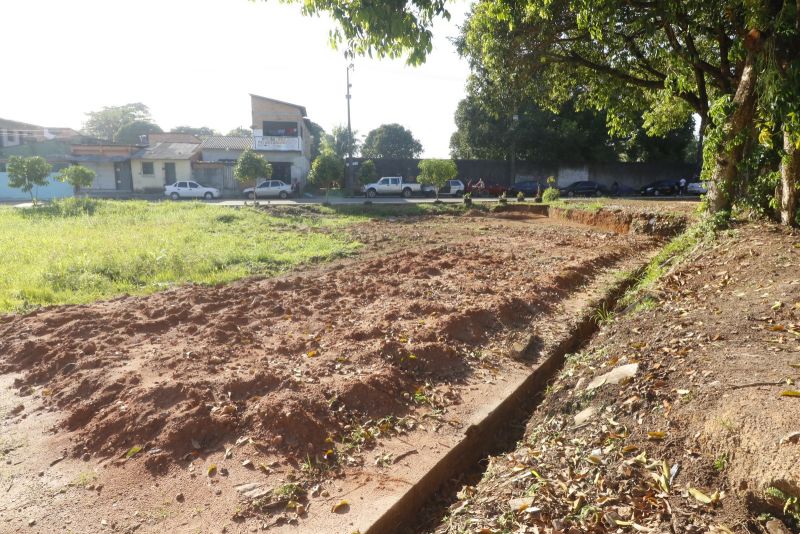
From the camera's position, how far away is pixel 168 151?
4028 cm

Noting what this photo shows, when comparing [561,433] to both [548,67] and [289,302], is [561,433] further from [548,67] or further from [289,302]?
[548,67]

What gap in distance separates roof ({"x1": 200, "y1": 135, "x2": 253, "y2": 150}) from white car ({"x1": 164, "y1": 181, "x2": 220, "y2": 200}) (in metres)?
6.57

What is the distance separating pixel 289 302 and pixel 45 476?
3.81m

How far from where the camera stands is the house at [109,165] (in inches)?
1556

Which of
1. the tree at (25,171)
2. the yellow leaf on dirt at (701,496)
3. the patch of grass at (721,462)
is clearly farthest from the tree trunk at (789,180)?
the tree at (25,171)

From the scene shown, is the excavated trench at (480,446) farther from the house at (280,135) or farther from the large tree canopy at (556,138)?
the house at (280,135)

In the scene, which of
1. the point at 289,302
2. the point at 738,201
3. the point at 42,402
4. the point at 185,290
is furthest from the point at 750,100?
the point at 42,402

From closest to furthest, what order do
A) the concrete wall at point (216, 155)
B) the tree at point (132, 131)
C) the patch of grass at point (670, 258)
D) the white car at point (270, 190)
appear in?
the patch of grass at point (670, 258) < the white car at point (270, 190) < the concrete wall at point (216, 155) < the tree at point (132, 131)

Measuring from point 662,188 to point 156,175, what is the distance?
36.8 m

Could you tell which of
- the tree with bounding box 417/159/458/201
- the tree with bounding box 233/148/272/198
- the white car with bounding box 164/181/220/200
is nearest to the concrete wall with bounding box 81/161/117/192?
the white car with bounding box 164/181/220/200

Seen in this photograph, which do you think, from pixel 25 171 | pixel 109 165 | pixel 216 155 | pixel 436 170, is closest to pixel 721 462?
pixel 436 170

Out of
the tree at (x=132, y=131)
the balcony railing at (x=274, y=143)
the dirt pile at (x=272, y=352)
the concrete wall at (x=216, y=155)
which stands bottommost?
the dirt pile at (x=272, y=352)

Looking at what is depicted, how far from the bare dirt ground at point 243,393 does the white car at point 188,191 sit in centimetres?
2974

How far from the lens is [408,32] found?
5.37 meters
